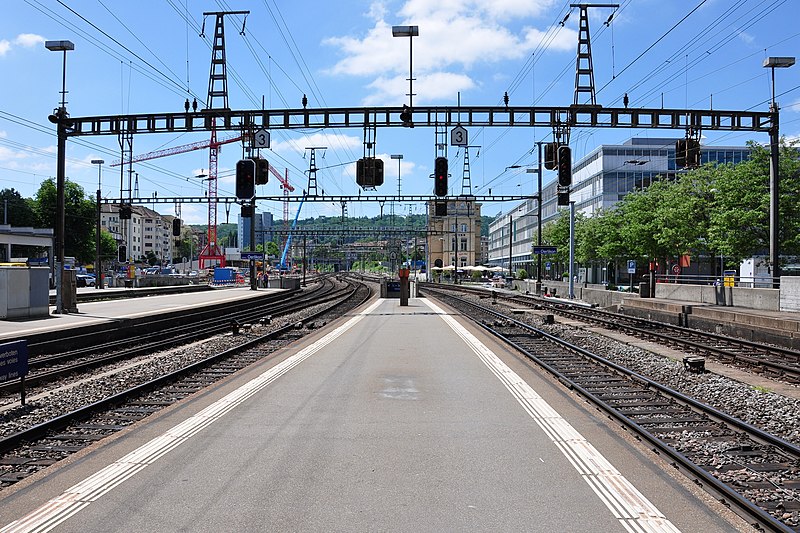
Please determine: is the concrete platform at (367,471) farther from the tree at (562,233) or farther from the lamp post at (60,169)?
the tree at (562,233)

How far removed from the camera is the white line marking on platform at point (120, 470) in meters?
5.58

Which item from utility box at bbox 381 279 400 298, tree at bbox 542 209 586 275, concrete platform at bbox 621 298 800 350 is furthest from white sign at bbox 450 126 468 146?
tree at bbox 542 209 586 275

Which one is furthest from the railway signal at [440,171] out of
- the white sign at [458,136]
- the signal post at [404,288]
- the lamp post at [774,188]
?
the signal post at [404,288]

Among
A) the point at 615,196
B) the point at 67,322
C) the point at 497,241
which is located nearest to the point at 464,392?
the point at 67,322

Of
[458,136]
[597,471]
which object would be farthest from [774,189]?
[597,471]

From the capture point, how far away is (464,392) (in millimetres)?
11664

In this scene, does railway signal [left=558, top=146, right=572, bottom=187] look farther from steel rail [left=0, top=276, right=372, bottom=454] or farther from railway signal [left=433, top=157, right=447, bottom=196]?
steel rail [left=0, top=276, right=372, bottom=454]

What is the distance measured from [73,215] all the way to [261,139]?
5914 centimetres

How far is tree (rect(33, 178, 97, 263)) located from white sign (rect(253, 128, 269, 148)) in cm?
5807

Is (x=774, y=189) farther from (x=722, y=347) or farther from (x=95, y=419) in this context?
(x=95, y=419)

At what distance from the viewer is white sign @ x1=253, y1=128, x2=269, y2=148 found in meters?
27.2

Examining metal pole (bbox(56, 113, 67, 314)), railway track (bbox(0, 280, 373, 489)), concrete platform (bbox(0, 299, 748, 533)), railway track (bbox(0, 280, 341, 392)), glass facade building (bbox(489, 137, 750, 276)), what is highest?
glass facade building (bbox(489, 137, 750, 276))

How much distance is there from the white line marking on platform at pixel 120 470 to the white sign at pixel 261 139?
654 inches

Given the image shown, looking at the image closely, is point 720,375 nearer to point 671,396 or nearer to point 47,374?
point 671,396
